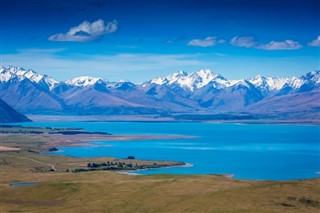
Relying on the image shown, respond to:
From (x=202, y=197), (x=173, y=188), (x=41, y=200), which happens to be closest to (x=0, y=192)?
(x=41, y=200)

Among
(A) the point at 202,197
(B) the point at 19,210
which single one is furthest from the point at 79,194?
(A) the point at 202,197

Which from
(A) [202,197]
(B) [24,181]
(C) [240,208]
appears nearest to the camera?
(C) [240,208]

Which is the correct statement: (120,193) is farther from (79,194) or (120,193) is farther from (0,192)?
(0,192)

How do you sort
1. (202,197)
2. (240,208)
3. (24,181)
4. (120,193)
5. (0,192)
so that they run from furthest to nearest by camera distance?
(24,181) → (0,192) → (120,193) → (202,197) → (240,208)

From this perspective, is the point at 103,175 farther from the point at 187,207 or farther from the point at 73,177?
the point at 187,207

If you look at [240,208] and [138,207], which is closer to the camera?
[240,208]

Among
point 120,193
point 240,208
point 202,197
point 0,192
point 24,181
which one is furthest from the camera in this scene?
point 24,181

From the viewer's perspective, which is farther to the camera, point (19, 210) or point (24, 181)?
point (24, 181)

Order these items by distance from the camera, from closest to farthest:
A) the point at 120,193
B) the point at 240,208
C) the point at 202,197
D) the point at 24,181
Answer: the point at 240,208 → the point at 202,197 → the point at 120,193 → the point at 24,181

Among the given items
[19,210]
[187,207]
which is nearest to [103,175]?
[19,210]
